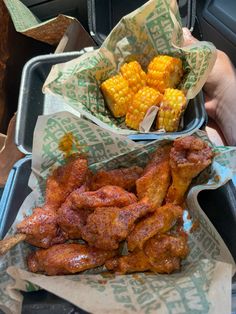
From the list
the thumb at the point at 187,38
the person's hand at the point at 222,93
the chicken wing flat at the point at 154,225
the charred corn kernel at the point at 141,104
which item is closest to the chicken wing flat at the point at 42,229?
the chicken wing flat at the point at 154,225

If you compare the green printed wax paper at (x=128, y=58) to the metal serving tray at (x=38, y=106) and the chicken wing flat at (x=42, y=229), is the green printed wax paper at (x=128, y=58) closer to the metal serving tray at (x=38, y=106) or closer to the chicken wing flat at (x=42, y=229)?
the metal serving tray at (x=38, y=106)

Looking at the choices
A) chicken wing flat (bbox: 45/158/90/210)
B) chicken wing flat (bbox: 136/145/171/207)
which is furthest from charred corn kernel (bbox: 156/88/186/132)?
chicken wing flat (bbox: 45/158/90/210)

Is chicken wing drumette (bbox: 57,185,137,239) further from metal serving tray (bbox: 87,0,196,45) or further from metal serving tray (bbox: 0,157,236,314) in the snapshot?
metal serving tray (bbox: 87,0,196,45)

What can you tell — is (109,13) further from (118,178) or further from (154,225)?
(154,225)

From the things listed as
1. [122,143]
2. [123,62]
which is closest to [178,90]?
Answer: [123,62]

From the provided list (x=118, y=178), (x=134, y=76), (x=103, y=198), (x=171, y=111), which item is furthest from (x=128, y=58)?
(x=103, y=198)

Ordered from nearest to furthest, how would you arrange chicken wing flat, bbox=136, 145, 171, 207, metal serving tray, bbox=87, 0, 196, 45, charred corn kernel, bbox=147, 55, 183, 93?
1. chicken wing flat, bbox=136, 145, 171, 207
2. charred corn kernel, bbox=147, 55, 183, 93
3. metal serving tray, bbox=87, 0, 196, 45
